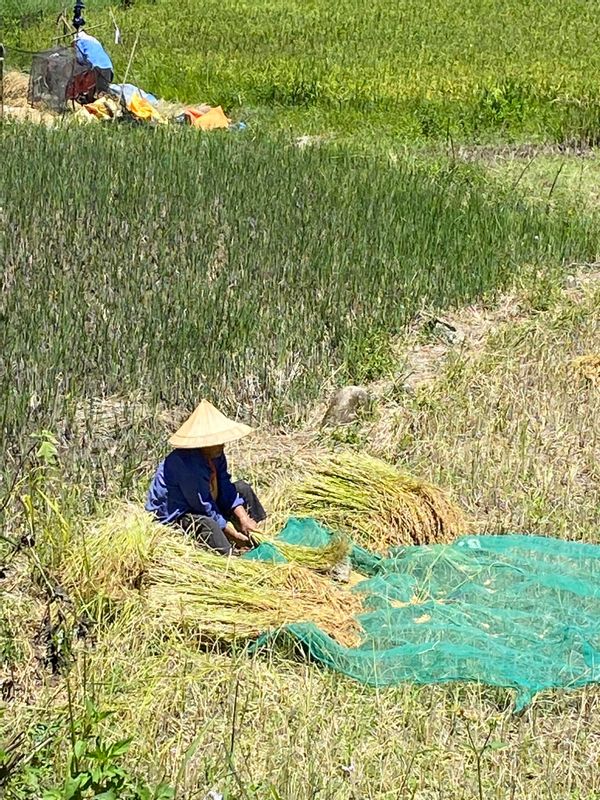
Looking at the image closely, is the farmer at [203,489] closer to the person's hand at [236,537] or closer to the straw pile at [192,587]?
the person's hand at [236,537]

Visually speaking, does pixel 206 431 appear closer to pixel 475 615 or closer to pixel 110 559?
pixel 110 559

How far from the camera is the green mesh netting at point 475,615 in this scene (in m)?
3.22

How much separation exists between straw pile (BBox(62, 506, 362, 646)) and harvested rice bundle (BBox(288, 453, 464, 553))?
1.80 feet

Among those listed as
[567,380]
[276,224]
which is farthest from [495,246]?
[567,380]

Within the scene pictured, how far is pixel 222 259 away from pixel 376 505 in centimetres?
303

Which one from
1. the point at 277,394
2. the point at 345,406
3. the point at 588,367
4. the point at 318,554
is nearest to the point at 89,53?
the point at 277,394

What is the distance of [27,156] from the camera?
8336mm

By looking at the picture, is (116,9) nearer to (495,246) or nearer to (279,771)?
(495,246)

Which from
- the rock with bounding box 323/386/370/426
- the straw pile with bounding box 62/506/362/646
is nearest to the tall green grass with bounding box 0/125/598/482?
the rock with bounding box 323/386/370/426

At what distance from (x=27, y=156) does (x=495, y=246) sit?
137 inches

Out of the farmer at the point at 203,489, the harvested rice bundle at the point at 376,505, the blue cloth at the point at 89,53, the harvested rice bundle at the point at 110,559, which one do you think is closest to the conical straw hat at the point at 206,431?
the farmer at the point at 203,489

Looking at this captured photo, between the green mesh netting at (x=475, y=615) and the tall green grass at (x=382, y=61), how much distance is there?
7.55 meters

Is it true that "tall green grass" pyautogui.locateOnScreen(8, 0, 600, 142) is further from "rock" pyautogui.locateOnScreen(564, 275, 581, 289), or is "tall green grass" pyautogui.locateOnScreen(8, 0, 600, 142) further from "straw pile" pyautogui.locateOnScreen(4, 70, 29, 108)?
"rock" pyautogui.locateOnScreen(564, 275, 581, 289)

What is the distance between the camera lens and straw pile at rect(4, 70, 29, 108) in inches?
531
